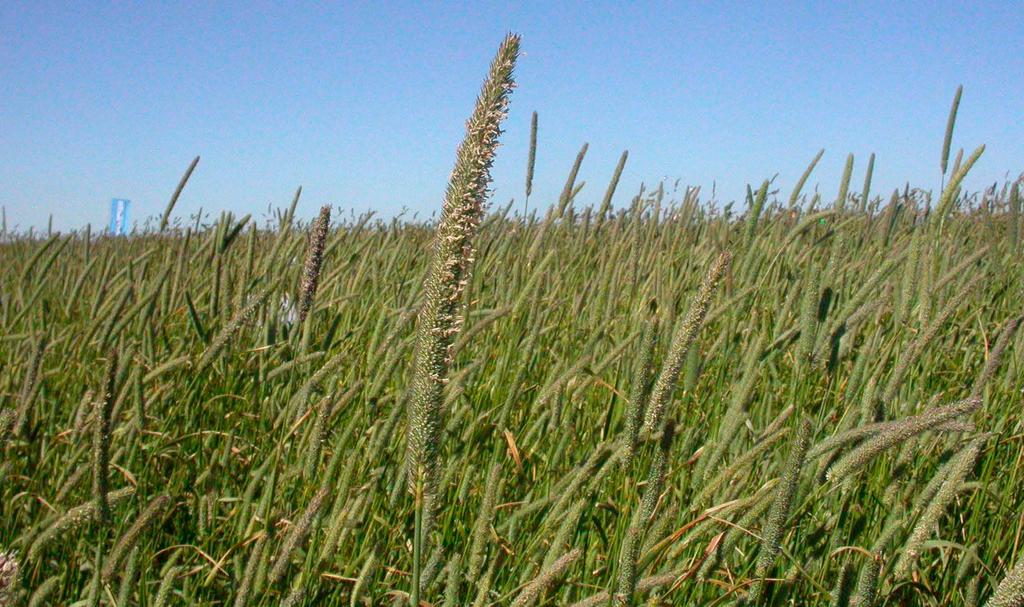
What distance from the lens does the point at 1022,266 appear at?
3730mm

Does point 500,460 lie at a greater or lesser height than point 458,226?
lesser

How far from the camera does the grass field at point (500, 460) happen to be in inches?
41.2

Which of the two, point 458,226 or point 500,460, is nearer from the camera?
point 458,226

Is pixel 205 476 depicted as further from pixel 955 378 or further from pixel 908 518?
pixel 955 378

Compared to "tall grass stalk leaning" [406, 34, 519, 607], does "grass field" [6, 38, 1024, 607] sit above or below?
below

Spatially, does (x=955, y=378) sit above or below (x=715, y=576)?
above

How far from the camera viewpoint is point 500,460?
1660mm

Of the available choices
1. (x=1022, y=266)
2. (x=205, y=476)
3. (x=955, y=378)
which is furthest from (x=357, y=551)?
(x=1022, y=266)

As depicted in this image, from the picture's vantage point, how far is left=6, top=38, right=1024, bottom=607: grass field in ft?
3.43

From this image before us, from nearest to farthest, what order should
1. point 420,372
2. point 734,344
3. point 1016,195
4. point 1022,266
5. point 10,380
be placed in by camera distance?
point 420,372, point 10,380, point 734,344, point 1016,195, point 1022,266

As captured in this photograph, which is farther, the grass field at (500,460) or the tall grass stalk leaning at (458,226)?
the grass field at (500,460)

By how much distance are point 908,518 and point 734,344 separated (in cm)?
91

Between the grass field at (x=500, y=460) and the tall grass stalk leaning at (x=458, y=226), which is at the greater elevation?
the tall grass stalk leaning at (x=458, y=226)

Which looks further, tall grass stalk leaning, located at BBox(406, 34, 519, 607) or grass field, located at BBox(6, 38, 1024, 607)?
grass field, located at BBox(6, 38, 1024, 607)
